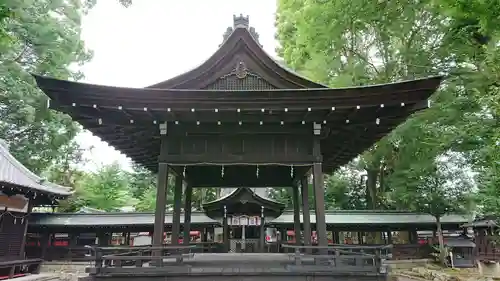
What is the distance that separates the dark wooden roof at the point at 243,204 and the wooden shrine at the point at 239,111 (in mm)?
8688

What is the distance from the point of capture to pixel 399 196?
2147cm

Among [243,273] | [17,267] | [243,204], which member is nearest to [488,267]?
[243,204]

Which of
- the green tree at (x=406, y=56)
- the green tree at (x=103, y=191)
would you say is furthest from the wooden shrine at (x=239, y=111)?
the green tree at (x=103, y=191)

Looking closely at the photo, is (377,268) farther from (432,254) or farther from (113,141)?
(432,254)

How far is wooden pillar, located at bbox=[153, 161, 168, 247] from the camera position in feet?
25.1

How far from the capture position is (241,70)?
8.88m

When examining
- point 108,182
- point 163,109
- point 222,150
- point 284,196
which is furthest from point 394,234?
point 108,182

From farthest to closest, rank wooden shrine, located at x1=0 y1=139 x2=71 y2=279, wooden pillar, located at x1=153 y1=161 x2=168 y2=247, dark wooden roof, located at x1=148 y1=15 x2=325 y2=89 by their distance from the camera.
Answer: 1. wooden shrine, located at x1=0 y1=139 x2=71 y2=279
2. dark wooden roof, located at x1=148 y1=15 x2=325 y2=89
3. wooden pillar, located at x1=153 y1=161 x2=168 y2=247

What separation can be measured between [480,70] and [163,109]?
1185cm

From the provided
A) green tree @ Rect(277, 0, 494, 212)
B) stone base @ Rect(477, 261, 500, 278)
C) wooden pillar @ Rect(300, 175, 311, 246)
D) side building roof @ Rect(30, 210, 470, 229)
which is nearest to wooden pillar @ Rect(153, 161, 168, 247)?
wooden pillar @ Rect(300, 175, 311, 246)

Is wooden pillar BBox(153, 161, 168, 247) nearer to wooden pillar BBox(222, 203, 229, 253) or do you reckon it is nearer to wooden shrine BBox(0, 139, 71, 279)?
wooden shrine BBox(0, 139, 71, 279)

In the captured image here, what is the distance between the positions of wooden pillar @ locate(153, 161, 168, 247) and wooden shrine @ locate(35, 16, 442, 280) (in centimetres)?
2

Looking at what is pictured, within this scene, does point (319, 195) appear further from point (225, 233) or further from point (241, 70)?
point (225, 233)

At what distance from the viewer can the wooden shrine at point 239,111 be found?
7.57 metres
